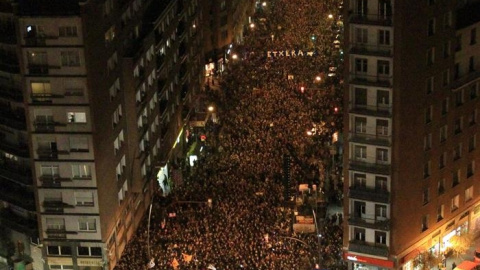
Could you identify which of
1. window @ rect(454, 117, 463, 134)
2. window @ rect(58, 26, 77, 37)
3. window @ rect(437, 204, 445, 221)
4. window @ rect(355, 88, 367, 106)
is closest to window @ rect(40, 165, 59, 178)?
window @ rect(58, 26, 77, 37)

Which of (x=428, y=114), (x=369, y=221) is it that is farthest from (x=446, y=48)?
(x=369, y=221)

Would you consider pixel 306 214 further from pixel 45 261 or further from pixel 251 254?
pixel 45 261

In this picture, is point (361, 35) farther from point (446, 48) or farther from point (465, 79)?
point (465, 79)

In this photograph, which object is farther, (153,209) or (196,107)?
(196,107)

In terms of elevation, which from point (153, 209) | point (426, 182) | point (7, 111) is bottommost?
point (153, 209)

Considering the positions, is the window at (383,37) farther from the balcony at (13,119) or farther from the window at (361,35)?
the balcony at (13,119)

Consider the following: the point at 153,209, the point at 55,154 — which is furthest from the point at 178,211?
the point at 55,154
